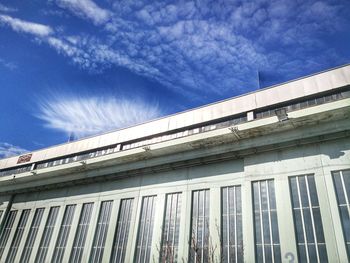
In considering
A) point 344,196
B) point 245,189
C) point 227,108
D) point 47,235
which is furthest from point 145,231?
point 344,196

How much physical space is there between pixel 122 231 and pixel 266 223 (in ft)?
32.9

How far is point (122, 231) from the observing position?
18469mm

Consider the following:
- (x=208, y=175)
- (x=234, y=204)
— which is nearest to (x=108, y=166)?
(x=208, y=175)

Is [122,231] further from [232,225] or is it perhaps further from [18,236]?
[18,236]

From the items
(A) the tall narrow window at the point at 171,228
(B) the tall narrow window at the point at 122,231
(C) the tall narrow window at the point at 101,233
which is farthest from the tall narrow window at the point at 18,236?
(A) the tall narrow window at the point at 171,228

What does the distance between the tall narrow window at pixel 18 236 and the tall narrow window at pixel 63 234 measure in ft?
18.3

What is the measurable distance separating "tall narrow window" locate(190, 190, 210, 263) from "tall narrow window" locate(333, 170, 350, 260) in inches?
272

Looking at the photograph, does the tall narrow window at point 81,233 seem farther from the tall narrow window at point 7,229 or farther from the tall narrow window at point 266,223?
the tall narrow window at point 266,223

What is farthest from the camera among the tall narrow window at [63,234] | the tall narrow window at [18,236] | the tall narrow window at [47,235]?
the tall narrow window at [18,236]

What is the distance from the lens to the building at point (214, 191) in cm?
1301

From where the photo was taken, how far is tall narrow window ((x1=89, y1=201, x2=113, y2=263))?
18.7 m

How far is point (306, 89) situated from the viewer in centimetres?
1809

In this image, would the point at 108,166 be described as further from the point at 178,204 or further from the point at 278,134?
the point at 278,134

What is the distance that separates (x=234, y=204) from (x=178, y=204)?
379 cm
